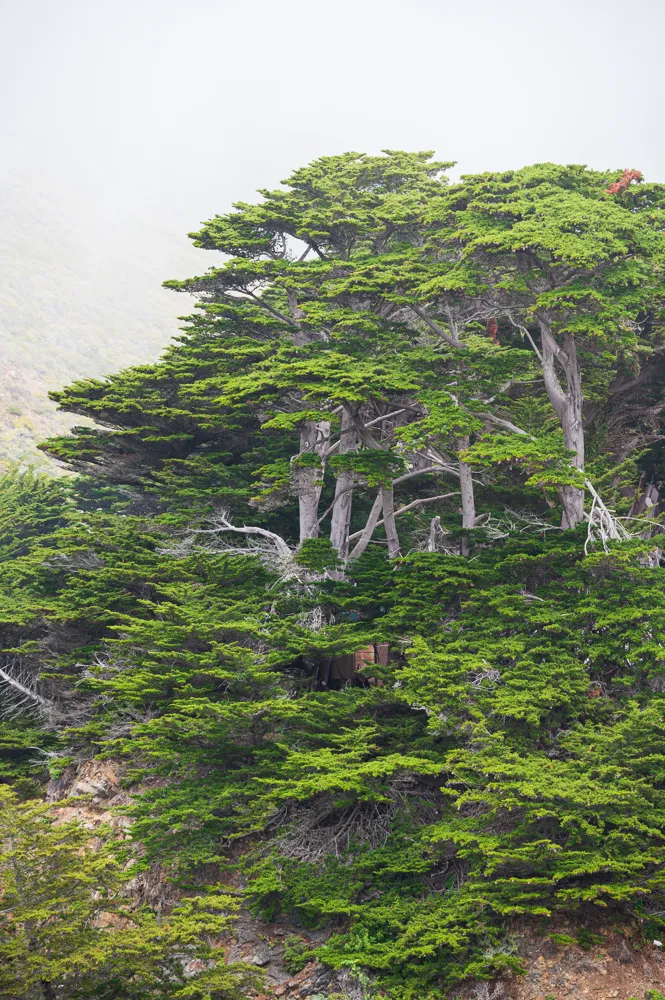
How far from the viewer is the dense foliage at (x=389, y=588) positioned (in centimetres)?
1255

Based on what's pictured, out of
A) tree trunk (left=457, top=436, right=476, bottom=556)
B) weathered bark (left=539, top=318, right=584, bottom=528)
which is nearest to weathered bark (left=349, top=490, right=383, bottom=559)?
tree trunk (left=457, top=436, right=476, bottom=556)

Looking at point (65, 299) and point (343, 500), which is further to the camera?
point (65, 299)

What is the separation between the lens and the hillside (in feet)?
215

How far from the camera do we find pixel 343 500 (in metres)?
20.7

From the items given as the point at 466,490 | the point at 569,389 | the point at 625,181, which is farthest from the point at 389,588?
the point at 625,181

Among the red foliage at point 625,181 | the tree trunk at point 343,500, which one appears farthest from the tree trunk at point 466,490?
the red foliage at point 625,181

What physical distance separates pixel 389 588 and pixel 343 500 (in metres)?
3.99

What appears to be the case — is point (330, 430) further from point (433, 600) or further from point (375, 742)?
point (375, 742)

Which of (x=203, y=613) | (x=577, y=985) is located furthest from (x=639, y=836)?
(x=203, y=613)

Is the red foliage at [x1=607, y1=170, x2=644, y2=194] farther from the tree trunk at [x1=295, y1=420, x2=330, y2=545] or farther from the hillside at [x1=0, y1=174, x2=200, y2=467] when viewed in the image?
the hillside at [x1=0, y1=174, x2=200, y2=467]

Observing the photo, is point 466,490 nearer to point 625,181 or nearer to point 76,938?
point 625,181

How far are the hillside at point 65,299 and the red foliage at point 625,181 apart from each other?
39036 millimetres

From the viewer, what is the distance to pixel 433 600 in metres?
16.6

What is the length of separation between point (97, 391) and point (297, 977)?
46.7 ft
